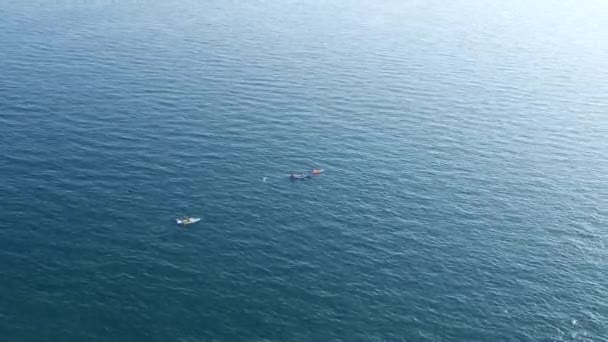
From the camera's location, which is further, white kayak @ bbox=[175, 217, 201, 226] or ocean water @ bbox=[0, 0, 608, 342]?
white kayak @ bbox=[175, 217, 201, 226]

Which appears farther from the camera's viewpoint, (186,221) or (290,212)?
(290,212)

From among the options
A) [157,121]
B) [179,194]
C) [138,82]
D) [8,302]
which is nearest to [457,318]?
[179,194]

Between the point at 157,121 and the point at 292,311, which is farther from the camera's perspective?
the point at 157,121

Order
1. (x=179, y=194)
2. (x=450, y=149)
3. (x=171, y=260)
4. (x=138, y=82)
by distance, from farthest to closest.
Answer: (x=138, y=82)
(x=450, y=149)
(x=179, y=194)
(x=171, y=260)

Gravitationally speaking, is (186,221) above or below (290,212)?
above

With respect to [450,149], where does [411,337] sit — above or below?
below

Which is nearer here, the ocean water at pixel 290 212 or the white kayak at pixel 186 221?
the ocean water at pixel 290 212

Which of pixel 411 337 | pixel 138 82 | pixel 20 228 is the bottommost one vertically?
pixel 411 337

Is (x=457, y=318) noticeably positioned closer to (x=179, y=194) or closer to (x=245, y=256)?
(x=245, y=256)
